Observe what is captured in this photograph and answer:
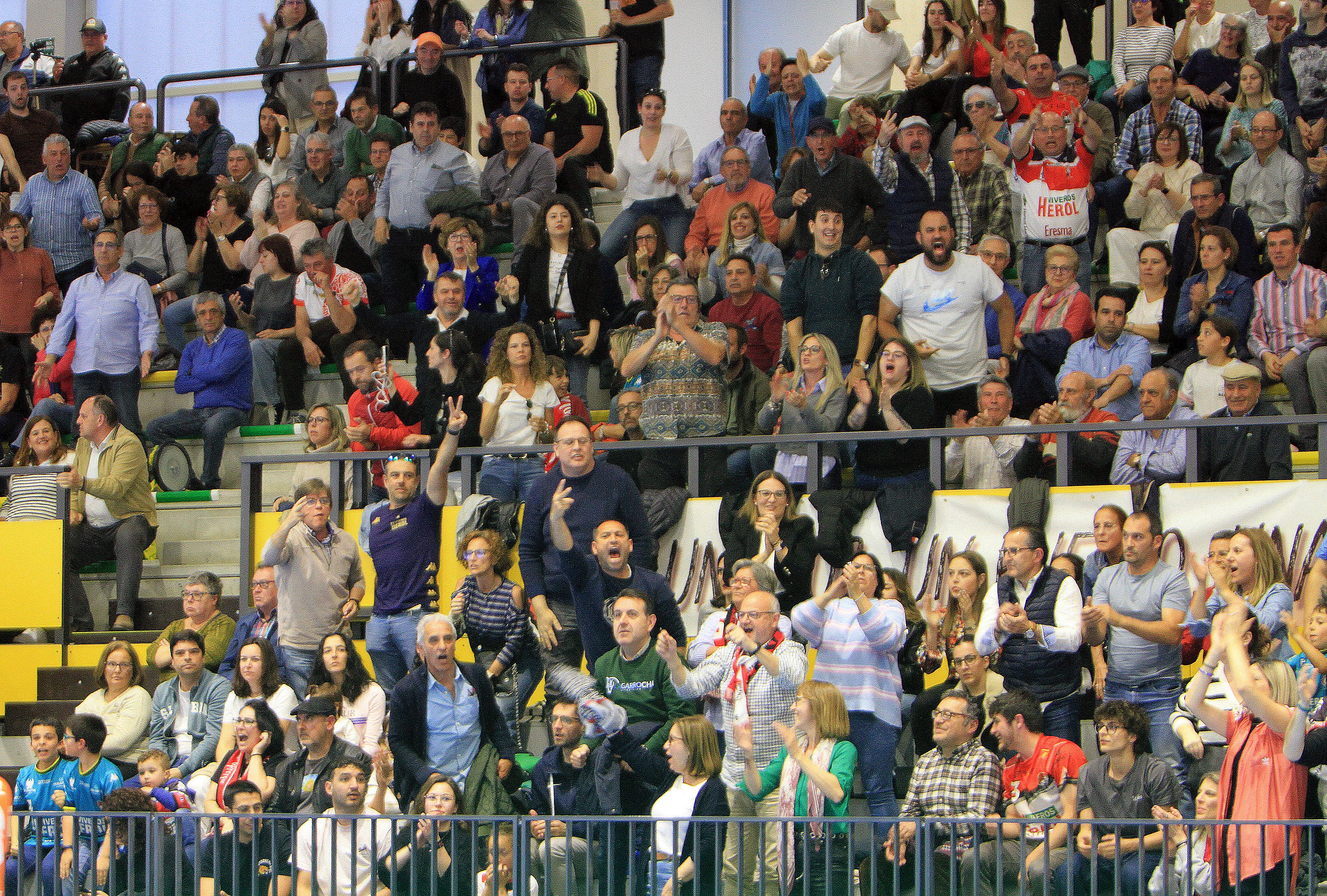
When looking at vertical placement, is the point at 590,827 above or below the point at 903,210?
below

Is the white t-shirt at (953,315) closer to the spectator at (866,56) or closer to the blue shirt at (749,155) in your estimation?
the blue shirt at (749,155)

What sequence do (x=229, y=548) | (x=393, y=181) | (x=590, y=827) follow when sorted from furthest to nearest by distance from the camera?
(x=393, y=181) → (x=229, y=548) → (x=590, y=827)

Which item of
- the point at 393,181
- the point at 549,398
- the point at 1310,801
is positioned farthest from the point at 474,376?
the point at 1310,801

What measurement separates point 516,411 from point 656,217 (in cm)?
300

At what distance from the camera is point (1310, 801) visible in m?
7.25

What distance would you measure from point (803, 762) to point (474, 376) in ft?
14.2

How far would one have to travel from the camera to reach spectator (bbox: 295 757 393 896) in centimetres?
672

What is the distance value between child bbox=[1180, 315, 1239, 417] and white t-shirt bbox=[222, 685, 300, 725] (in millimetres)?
5325

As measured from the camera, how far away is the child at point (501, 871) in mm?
6926

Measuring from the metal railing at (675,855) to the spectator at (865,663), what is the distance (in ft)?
3.48

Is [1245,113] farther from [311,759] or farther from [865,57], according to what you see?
[311,759]

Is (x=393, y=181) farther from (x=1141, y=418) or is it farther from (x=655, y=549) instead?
(x=1141, y=418)

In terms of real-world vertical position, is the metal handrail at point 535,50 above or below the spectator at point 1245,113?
above

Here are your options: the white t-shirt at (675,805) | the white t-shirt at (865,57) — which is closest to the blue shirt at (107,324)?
the white t-shirt at (865,57)
